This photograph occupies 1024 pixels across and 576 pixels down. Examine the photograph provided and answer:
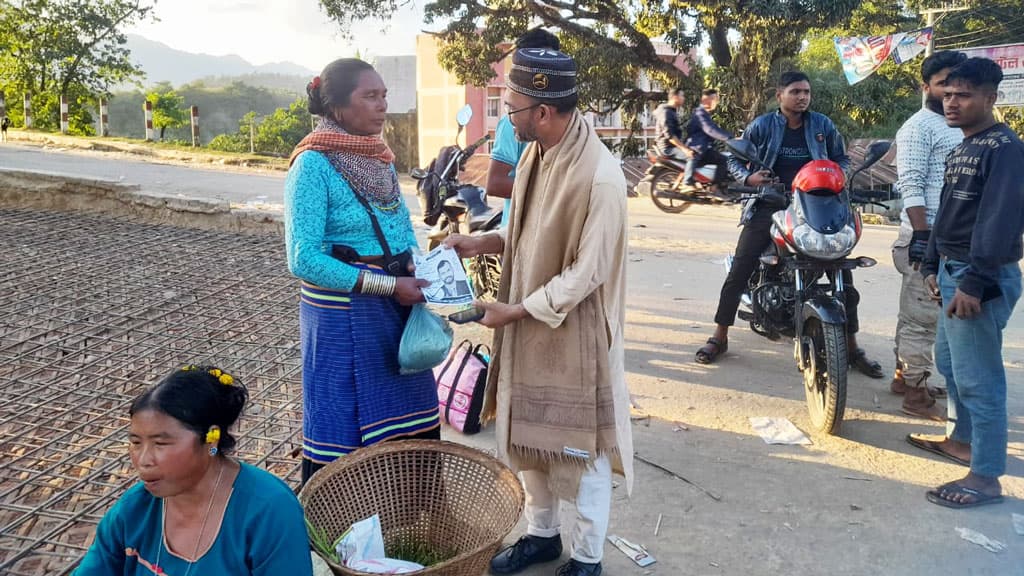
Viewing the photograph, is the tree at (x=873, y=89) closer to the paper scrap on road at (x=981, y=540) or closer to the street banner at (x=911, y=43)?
the street banner at (x=911, y=43)

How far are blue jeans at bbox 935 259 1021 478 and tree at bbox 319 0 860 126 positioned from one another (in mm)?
12731

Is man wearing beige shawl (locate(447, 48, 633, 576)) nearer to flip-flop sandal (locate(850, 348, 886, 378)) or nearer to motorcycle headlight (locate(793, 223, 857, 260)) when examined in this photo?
motorcycle headlight (locate(793, 223, 857, 260))

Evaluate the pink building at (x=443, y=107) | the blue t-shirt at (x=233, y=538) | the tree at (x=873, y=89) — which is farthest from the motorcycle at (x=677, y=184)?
the pink building at (x=443, y=107)

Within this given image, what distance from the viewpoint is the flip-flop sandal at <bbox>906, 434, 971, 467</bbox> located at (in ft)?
11.6

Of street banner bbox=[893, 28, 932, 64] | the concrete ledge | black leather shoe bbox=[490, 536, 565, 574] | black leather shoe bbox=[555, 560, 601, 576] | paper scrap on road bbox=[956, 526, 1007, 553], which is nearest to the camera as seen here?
black leather shoe bbox=[555, 560, 601, 576]

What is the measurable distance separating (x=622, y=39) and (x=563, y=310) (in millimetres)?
16220

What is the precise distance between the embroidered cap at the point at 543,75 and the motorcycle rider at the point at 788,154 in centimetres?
242

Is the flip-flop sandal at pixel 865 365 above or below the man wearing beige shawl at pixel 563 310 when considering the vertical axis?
below

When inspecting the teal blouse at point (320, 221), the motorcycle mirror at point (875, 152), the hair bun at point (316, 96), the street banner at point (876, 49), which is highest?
the street banner at point (876, 49)

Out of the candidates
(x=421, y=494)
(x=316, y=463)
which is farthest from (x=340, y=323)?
(x=421, y=494)

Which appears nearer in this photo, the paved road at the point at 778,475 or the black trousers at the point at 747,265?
the paved road at the point at 778,475

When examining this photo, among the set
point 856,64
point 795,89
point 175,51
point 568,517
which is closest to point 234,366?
point 568,517

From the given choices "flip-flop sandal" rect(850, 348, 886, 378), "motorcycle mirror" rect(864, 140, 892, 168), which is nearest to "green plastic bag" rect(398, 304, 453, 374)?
"motorcycle mirror" rect(864, 140, 892, 168)

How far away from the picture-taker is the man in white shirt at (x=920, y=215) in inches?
154
